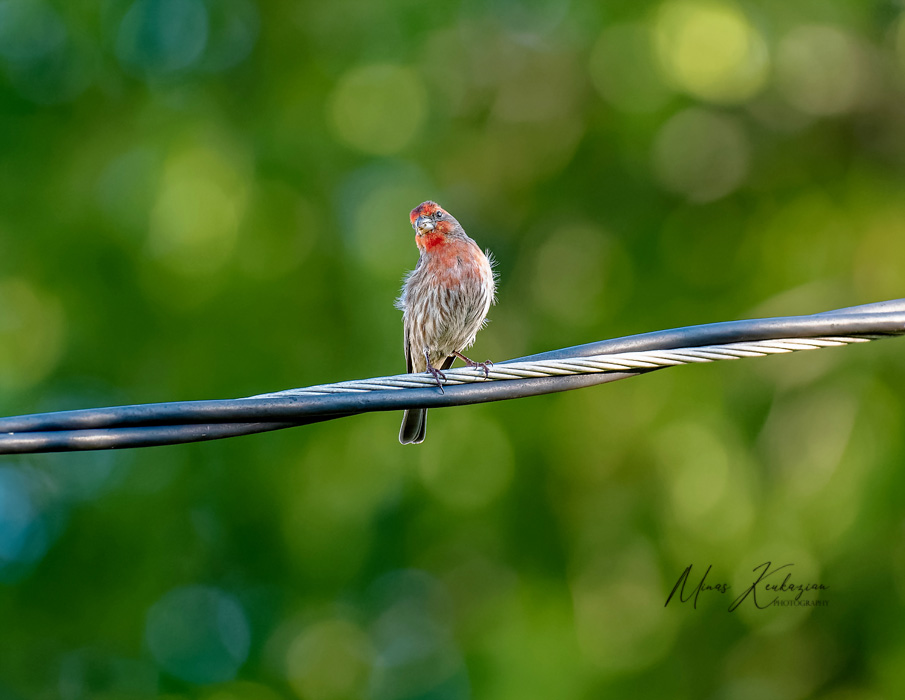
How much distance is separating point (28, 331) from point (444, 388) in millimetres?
6185

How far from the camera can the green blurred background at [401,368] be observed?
25.6 ft

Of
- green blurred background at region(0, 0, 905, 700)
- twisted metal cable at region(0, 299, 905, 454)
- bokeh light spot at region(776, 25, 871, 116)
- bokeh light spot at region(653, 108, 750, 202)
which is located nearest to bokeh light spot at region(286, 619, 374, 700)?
green blurred background at region(0, 0, 905, 700)

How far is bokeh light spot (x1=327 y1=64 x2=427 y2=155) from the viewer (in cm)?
917

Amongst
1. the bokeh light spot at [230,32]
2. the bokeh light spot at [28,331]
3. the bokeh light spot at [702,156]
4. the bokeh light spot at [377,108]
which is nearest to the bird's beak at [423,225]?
the bokeh light spot at [377,108]

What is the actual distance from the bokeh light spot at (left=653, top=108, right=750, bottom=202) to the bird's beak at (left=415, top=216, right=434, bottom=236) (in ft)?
10.3

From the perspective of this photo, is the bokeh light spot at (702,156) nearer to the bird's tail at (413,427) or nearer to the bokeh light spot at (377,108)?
the bokeh light spot at (377,108)

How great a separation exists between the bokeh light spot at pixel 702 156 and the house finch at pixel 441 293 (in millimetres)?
3133

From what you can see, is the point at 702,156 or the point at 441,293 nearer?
the point at 441,293

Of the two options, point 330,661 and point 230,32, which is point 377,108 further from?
point 330,661

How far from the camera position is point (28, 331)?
26.9ft

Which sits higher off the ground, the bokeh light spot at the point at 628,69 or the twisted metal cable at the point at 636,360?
the bokeh light spot at the point at 628,69

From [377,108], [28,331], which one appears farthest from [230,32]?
[28,331]

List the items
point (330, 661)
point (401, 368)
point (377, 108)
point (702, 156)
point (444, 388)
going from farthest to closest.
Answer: point (702, 156), point (377, 108), point (330, 661), point (401, 368), point (444, 388)

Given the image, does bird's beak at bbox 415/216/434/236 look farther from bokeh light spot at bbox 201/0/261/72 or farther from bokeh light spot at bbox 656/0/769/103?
bokeh light spot at bbox 201/0/261/72
